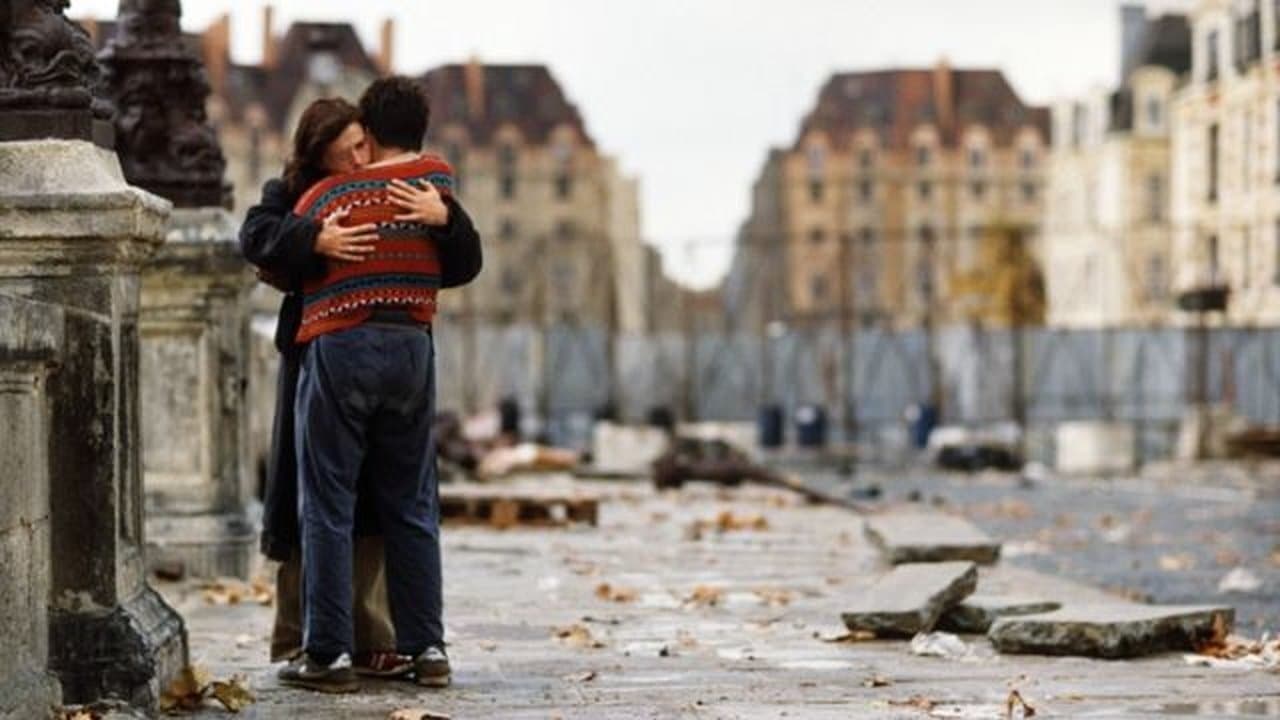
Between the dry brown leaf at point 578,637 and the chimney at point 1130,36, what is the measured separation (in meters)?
81.3

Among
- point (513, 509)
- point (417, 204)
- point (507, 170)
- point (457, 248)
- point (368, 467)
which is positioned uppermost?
point (507, 170)

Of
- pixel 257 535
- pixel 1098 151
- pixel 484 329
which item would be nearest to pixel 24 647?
pixel 257 535

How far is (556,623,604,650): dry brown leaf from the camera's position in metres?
9.23

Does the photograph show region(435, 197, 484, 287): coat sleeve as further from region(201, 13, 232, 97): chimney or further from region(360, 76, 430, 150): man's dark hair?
region(201, 13, 232, 97): chimney

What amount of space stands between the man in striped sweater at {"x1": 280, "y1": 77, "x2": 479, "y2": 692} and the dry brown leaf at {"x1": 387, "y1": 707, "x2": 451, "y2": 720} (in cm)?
62

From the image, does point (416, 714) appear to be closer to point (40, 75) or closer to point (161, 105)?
point (40, 75)

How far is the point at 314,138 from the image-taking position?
805 cm

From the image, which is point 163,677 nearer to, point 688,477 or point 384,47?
point 688,477

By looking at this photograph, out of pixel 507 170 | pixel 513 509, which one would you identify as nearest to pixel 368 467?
pixel 513 509

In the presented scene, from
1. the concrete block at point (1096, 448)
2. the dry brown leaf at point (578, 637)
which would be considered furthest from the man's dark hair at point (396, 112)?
the concrete block at point (1096, 448)

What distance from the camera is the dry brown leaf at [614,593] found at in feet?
37.8

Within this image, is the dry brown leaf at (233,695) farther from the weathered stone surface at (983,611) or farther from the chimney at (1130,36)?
the chimney at (1130,36)

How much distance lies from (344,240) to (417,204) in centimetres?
23

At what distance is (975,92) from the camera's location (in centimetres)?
11919
